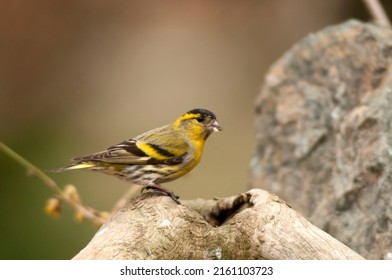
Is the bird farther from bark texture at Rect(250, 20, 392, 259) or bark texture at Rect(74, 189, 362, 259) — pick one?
bark texture at Rect(250, 20, 392, 259)

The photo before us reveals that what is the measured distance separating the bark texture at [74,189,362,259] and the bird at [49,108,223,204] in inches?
12.7

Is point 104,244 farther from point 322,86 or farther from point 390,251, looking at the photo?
point 322,86

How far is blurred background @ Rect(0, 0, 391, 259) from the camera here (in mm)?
6000

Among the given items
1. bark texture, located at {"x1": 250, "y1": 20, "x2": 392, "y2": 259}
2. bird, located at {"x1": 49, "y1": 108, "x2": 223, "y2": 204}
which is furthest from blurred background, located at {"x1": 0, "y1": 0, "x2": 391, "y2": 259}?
bird, located at {"x1": 49, "y1": 108, "x2": 223, "y2": 204}

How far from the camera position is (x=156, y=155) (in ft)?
9.22

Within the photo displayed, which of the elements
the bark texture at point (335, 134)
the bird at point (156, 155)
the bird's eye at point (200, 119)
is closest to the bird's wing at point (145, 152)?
the bird at point (156, 155)

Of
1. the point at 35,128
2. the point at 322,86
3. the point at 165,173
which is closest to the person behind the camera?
the point at 165,173

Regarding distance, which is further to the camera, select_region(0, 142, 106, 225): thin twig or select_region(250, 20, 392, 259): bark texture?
select_region(250, 20, 392, 259): bark texture

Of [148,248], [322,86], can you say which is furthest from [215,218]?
[322,86]

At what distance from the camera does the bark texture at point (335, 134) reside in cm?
282

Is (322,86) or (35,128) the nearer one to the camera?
(322,86)

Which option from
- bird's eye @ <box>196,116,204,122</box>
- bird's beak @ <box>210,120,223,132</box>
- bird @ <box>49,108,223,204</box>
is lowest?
bird @ <box>49,108,223,204</box>

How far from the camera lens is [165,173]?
281 cm

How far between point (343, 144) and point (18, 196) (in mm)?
2726
